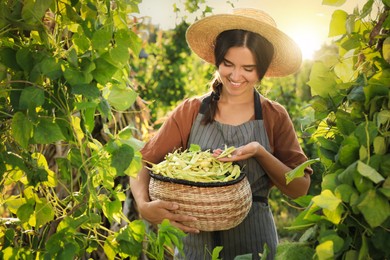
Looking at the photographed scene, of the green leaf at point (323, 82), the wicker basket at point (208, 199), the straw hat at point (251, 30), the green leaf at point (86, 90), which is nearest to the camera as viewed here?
the green leaf at point (323, 82)

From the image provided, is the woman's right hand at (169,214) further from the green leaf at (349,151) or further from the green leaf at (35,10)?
the green leaf at (349,151)

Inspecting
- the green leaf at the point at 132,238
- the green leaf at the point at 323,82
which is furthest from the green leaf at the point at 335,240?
the green leaf at the point at 132,238

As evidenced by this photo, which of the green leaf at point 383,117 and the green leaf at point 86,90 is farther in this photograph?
the green leaf at point 86,90

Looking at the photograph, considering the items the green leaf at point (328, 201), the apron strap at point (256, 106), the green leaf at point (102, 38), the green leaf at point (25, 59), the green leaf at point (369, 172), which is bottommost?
the apron strap at point (256, 106)

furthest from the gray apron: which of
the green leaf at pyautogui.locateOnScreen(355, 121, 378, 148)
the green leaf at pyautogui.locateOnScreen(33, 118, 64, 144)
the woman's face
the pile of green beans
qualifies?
the green leaf at pyautogui.locateOnScreen(355, 121, 378, 148)

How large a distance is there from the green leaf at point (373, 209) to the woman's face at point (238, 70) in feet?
4.36

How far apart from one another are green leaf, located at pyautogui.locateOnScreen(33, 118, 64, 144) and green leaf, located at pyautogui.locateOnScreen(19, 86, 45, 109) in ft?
0.21

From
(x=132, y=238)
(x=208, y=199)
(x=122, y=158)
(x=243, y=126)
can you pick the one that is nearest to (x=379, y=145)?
(x=122, y=158)

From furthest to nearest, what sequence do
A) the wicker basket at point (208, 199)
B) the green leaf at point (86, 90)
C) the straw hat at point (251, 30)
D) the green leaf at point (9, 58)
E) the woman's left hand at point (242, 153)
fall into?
the straw hat at point (251, 30)
the woman's left hand at point (242, 153)
the wicker basket at point (208, 199)
the green leaf at point (9, 58)
the green leaf at point (86, 90)

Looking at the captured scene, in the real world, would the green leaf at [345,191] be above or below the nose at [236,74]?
above

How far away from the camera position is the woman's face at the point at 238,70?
2301 mm

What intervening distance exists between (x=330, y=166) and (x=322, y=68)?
0.19 meters

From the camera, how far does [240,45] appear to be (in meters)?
2.37

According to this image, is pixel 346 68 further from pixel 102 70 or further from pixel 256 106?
pixel 256 106
